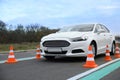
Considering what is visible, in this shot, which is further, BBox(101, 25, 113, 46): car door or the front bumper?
BBox(101, 25, 113, 46): car door

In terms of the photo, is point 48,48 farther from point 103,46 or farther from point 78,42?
point 103,46

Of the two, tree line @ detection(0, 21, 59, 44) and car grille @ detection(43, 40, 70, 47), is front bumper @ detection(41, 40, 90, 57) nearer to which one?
car grille @ detection(43, 40, 70, 47)

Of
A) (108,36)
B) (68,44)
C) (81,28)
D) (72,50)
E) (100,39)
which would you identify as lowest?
(72,50)

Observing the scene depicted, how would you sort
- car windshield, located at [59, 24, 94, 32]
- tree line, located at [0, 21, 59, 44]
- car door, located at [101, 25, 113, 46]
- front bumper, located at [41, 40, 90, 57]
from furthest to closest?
tree line, located at [0, 21, 59, 44] → car door, located at [101, 25, 113, 46] → car windshield, located at [59, 24, 94, 32] → front bumper, located at [41, 40, 90, 57]

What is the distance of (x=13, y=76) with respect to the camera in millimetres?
7160

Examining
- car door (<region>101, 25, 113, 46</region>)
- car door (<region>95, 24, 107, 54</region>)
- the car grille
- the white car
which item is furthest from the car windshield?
the car grille

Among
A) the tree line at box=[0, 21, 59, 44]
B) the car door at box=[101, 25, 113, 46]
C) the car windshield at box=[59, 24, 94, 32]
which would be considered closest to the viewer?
the car windshield at box=[59, 24, 94, 32]

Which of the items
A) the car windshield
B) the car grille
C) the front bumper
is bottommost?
the front bumper

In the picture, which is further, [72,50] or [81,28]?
[81,28]

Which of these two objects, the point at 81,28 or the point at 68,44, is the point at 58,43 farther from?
the point at 81,28

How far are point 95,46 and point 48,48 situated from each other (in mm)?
2112

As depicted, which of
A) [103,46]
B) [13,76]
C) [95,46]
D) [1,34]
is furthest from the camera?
[1,34]

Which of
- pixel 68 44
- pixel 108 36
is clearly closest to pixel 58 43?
pixel 68 44

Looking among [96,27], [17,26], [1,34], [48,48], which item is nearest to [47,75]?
[48,48]
